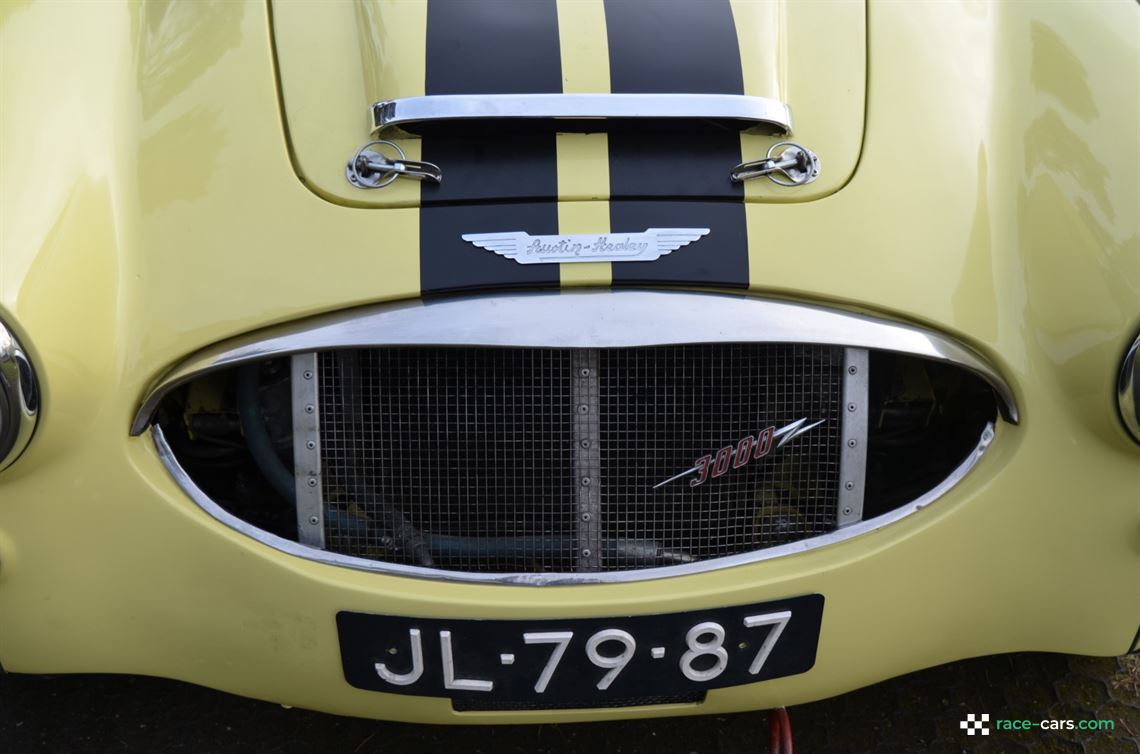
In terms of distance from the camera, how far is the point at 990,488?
1.59 m

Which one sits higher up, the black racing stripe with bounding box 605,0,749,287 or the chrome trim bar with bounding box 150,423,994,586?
the black racing stripe with bounding box 605,0,749,287

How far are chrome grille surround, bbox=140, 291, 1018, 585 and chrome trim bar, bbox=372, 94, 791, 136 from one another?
302 millimetres

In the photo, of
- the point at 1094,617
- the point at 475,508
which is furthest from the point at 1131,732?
the point at 475,508

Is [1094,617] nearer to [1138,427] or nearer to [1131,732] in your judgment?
[1138,427]

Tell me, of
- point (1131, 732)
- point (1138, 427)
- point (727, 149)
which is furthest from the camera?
point (1131, 732)

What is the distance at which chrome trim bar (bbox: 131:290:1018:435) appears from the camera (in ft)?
4.89

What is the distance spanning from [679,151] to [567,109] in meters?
0.20

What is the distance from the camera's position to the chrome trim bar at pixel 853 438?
1585 millimetres

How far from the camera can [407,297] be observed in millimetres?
1522

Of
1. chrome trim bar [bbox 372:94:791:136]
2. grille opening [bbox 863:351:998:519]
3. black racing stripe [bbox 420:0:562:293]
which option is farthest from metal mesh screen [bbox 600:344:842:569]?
chrome trim bar [bbox 372:94:791:136]

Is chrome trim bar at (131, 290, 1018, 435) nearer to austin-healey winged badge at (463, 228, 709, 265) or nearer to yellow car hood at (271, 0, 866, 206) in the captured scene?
austin-healey winged badge at (463, 228, 709, 265)

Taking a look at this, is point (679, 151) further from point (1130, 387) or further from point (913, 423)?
point (1130, 387)

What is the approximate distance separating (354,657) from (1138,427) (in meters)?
1.27

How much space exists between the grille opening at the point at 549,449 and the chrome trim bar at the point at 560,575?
0.13 feet
